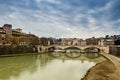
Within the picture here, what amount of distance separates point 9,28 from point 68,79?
192 ft

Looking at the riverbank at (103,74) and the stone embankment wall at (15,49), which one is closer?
the riverbank at (103,74)

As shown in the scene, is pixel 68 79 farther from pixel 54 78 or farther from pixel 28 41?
pixel 28 41

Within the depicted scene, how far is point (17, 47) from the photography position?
6631cm

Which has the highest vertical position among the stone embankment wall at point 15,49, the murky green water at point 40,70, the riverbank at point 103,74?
the stone embankment wall at point 15,49

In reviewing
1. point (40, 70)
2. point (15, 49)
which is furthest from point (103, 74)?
point (15, 49)

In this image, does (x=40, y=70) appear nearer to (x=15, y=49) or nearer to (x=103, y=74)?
(x=103, y=74)

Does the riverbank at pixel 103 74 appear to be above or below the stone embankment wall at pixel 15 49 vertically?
below

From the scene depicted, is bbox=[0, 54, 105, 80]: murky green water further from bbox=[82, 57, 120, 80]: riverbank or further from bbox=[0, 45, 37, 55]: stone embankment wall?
bbox=[0, 45, 37, 55]: stone embankment wall

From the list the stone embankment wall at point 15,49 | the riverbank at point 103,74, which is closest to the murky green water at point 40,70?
the riverbank at point 103,74

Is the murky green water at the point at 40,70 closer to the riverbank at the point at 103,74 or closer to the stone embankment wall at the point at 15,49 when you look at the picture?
the riverbank at the point at 103,74

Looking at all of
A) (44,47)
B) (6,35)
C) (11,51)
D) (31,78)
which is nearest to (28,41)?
(44,47)

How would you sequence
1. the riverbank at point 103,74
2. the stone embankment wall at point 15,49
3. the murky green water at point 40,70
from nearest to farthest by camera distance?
the riverbank at point 103,74
the murky green water at point 40,70
the stone embankment wall at point 15,49

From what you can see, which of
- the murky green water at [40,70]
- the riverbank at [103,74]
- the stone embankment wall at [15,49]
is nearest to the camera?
the riverbank at [103,74]

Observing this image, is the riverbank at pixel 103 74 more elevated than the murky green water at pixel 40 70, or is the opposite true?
the riverbank at pixel 103 74
